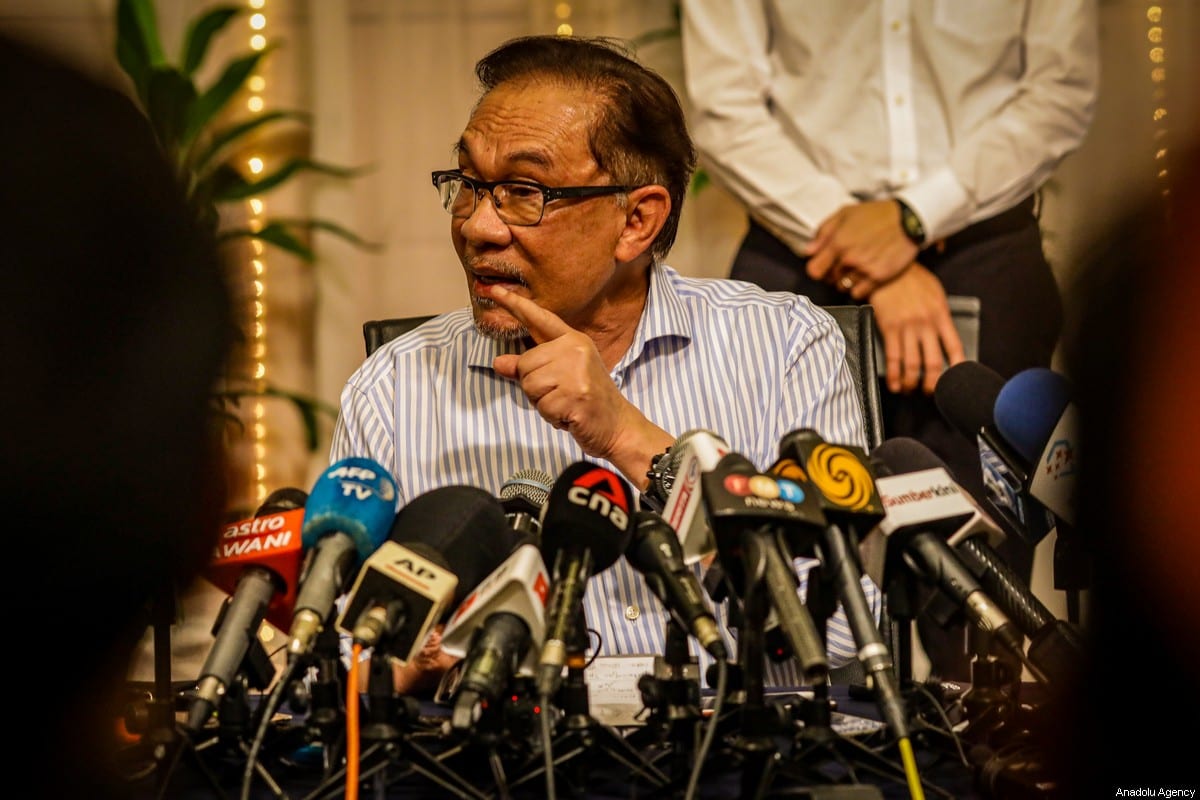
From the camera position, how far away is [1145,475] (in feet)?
1.63

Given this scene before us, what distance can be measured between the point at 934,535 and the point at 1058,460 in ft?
0.56

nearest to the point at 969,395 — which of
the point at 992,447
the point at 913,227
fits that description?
the point at 992,447

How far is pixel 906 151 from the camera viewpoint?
3.04 m

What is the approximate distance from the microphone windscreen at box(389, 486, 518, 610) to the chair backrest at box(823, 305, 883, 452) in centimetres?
116

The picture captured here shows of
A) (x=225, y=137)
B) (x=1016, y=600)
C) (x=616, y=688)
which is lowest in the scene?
(x=616, y=688)

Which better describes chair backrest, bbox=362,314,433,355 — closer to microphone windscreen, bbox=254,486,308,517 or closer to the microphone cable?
microphone windscreen, bbox=254,486,308,517

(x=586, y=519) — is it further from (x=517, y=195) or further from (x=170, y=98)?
(x=170, y=98)

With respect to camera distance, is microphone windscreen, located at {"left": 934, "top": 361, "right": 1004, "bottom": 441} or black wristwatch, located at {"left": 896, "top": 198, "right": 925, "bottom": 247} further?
black wristwatch, located at {"left": 896, "top": 198, "right": 925, "bottom": 247}

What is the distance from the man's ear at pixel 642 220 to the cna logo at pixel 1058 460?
1.09 metres

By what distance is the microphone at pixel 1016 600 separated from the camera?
1061mm

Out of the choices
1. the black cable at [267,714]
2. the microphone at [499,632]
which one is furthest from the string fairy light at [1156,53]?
the black cable at [267,714]

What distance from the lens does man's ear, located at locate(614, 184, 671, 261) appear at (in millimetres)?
2186

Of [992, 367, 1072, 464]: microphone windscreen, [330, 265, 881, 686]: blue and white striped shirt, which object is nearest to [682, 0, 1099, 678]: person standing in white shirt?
[330, 265, 881, 686]: blue and white striped shirt

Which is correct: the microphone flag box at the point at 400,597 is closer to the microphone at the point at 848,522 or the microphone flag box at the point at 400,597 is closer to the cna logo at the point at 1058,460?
the microphone at the point at 848,522
